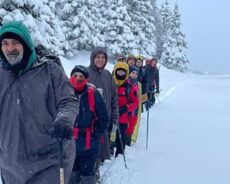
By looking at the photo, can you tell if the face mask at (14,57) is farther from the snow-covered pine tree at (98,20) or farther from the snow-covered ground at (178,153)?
the snow-covered pine tree at (98,20)

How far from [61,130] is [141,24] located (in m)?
43.1

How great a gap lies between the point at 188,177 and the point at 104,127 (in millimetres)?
2880

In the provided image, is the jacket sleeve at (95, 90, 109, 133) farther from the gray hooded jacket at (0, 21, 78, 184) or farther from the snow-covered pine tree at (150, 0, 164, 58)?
the snow-covered pine tree at (150, 0, 164, 58)

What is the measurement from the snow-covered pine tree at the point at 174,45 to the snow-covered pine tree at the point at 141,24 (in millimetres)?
10304

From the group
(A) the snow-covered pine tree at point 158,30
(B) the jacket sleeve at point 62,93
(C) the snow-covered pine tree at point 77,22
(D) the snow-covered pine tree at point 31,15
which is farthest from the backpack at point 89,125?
(A) the snow-covered pine tree at point 158,30

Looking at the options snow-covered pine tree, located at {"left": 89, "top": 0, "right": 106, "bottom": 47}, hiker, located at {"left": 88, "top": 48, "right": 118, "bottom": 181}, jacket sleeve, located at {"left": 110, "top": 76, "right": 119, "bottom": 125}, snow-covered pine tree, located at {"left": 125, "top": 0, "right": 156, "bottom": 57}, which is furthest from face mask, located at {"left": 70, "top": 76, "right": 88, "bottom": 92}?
snow-covered pine tree, located at {"left": 125, "top": 0, "right": 156, "bottom": 57}

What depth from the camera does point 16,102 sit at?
132 inches

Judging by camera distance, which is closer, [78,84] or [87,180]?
[78,84]

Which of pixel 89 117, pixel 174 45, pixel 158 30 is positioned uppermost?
pixel 89 117

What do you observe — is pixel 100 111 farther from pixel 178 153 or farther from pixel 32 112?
pixel 178 153

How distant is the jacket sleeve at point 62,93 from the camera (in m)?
Answer: 3.31

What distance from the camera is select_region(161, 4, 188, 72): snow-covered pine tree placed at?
5822 centimetres

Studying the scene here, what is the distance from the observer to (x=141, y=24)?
45.5 m

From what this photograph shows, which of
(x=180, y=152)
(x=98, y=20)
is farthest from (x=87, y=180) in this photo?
(x=98, y=20)
